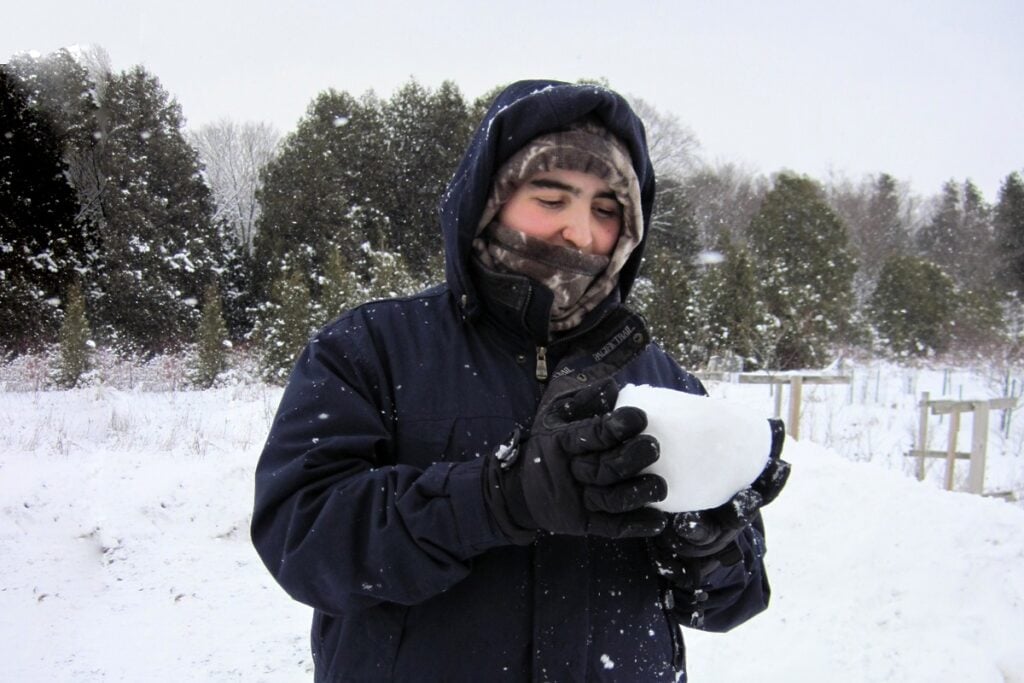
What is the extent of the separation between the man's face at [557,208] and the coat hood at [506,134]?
0.27ft

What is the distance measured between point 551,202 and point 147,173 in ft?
46.5

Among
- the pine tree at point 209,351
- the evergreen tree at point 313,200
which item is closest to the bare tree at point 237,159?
the evergreen tree at point 313,200

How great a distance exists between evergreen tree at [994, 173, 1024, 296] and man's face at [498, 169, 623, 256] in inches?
961

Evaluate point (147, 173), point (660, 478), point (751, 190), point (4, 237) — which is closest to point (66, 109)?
point (4, 237)

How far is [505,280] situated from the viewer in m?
1.37

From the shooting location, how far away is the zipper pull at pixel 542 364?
4.48 ft

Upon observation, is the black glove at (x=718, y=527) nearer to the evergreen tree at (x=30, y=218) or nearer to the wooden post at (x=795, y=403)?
the evergreen tree at (x=30, y=218)

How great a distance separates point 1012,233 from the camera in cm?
2162

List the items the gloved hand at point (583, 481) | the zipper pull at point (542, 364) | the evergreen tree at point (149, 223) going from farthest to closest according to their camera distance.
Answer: the evergreen tree at point (149, 223) < the zipper pull at point (542, 364) < the gloved hand at point (583, 481)

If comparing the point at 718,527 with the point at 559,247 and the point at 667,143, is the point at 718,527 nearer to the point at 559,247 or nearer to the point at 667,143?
the point at 559,247

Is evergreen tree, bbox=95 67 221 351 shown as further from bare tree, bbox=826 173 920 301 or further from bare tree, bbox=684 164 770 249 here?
bare tree, bbox=826 173 920 301

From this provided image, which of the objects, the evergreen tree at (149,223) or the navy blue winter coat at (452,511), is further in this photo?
the evergreen tree at (149,223)

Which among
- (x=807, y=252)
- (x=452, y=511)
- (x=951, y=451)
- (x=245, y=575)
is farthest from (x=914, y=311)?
(x=452, y=511)

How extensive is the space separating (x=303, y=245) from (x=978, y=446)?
559 inches
